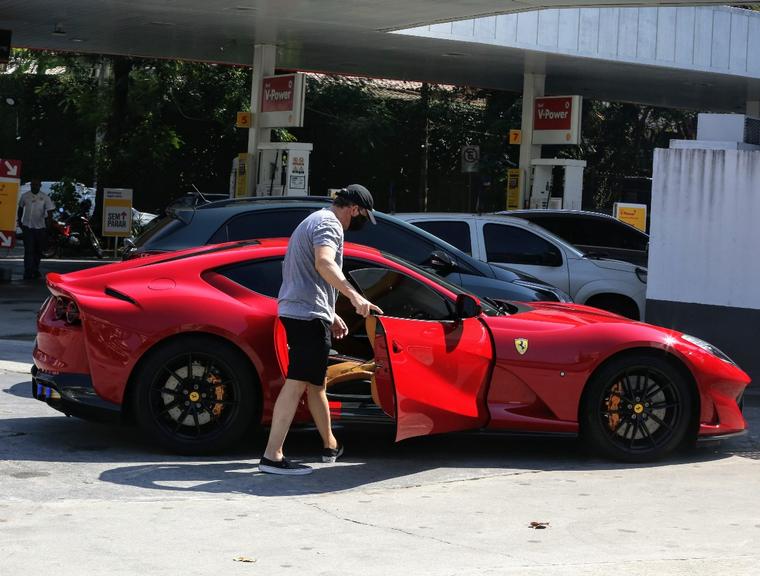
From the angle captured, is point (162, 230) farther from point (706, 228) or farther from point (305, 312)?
point (706, 228)

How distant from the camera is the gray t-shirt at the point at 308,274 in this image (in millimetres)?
7328

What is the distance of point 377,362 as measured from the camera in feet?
24.8

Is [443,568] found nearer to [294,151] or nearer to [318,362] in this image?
[318,362]

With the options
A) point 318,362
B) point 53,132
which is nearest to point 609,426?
point 318,362

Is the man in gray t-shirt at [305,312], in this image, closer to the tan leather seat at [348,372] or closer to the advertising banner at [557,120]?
the tan leather seat at [348,372]

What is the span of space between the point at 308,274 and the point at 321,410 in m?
0.86

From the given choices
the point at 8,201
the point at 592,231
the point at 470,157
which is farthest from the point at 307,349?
the point at 470,157

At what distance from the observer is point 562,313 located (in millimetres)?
8516

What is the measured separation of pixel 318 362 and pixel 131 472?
4.23 ft

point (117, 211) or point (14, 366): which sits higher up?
point (117, 211)

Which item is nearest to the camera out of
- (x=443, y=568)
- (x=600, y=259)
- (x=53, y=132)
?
(x=443, y=568)

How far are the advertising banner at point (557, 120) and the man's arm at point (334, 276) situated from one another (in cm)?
1767

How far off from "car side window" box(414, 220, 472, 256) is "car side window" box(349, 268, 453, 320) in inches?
211

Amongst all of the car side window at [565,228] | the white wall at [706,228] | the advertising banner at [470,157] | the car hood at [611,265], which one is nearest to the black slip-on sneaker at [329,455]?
the white wall at [706,228]
